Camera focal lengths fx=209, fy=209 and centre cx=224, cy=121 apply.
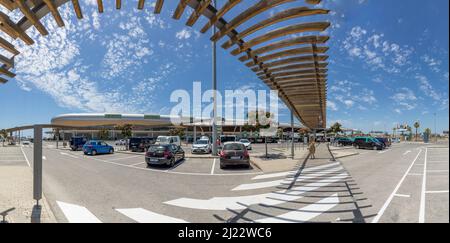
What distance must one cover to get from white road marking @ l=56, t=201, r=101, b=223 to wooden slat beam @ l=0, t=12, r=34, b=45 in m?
3.60

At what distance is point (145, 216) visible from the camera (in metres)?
4.70

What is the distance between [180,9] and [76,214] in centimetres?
502

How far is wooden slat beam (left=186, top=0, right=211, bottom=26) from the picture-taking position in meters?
2.69

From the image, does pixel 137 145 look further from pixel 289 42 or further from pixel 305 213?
pixel 289 42

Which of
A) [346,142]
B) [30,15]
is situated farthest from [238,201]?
[346,142]

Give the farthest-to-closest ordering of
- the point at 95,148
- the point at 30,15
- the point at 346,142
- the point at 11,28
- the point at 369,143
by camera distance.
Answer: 1. the point at 346,142
2. the point at 369,143
3. the point at 95,148
4. the point at 11,28
5. the point at 30,15

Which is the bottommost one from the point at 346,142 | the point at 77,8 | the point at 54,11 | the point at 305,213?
the point at 346,142

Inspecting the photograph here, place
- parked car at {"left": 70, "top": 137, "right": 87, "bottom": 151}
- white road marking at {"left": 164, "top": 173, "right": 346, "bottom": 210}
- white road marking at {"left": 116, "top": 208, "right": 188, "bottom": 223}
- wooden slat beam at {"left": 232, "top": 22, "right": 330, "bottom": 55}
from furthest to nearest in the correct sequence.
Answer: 1. parked car at {"left": 70, "top": 137, "right": 87, "bottom": 151}
2. white road marking at {"left": 164, "top": 173, "right": 346, "bottom": 210}
3. white road marking at {"left": 116, "top": 208, "right": 188, "bottom": 223}
4. wooden slat beam at {"left": 232, "top": 22, "right": 330, "bottom": 55}

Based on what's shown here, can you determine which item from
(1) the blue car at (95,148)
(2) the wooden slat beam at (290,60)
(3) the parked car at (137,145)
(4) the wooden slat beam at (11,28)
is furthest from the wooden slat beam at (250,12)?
(3) the parked car at (137,145)

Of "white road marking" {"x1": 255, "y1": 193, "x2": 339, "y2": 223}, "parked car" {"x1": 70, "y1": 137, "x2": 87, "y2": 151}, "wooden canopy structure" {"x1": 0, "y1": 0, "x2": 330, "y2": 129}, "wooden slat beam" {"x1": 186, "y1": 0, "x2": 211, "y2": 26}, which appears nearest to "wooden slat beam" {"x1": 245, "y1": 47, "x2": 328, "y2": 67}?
"wooden canopy structure" {"x1": 0, "y1": 0, "x2": 330, "y2": 129}

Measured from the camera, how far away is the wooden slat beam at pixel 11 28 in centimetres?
275

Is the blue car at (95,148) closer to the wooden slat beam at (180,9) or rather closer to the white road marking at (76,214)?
the white road marking at (76,214)

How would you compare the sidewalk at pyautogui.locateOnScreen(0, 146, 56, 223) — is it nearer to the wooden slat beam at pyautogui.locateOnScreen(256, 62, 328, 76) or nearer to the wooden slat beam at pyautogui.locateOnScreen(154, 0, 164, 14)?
the wooden slat beam at pyautogui.locateOnScreen(154, 0, 164, 14)
